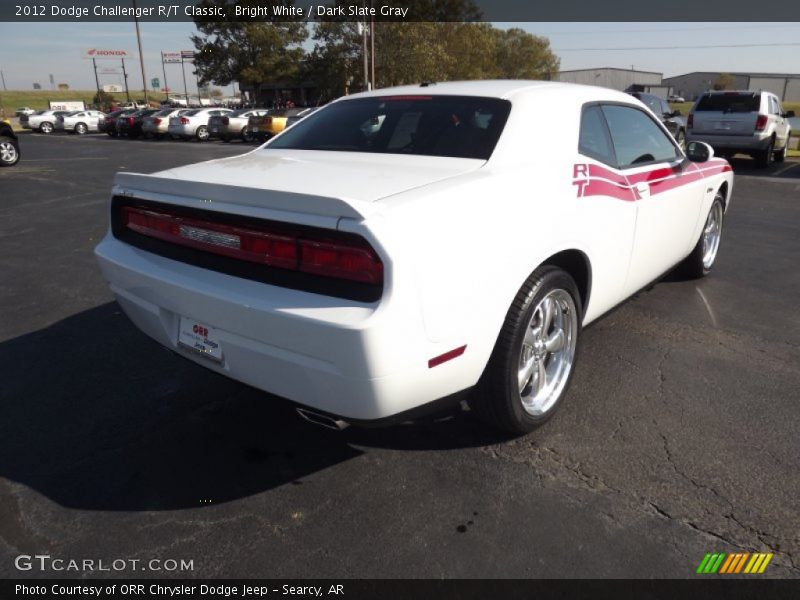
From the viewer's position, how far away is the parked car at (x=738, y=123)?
42.5 ft

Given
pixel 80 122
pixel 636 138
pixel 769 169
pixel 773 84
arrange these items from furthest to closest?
1. pixel 773 84
2. pixel 80 122
3. pixel 769 169
4. pixel 636 138

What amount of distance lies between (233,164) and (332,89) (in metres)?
42.3

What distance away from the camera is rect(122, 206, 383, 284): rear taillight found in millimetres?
1995

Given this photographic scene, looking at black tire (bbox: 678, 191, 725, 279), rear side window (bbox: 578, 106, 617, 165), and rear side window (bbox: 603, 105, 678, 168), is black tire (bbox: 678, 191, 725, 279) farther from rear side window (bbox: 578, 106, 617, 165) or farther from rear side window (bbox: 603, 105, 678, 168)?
rear side window (bbox: 578, 106, 617, 165)

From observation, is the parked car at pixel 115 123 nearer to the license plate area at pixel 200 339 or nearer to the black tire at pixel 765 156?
the black tire at pixel 765 156

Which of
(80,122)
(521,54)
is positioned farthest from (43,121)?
(521,54)

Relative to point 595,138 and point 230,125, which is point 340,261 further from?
point 230,125

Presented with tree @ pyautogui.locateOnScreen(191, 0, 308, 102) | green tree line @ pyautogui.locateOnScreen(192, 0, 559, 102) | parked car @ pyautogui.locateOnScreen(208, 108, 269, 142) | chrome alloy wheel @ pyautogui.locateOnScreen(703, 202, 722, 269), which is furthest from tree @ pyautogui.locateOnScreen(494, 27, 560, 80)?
chrome alloy wheel @ pyautogui.locateOnScreen(703, 202, 722, 269)

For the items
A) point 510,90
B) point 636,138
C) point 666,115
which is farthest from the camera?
point 666,115

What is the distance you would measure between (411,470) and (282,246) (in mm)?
1145

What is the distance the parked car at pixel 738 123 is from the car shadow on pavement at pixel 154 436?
1294 cm

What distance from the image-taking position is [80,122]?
3756 centimetres

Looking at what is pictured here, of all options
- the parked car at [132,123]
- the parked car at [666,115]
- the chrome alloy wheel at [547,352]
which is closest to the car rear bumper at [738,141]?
the parked car at [666,115]
